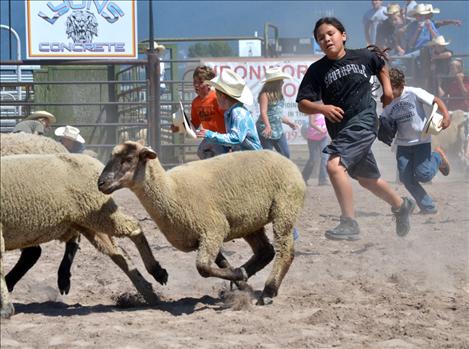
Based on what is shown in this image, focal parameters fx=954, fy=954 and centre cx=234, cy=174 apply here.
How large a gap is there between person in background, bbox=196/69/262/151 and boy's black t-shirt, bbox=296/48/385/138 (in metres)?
0.53

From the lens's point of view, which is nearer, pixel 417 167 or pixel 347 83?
pixel 347 83

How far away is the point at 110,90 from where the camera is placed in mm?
15242

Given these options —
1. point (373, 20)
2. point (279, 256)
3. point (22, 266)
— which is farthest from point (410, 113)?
point (373, 20)

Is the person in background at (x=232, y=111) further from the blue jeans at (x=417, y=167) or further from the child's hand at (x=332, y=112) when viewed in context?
the blue jeans at (x=417, y=167)

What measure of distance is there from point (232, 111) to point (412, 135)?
10.2ft

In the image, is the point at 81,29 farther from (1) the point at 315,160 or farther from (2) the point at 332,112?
(2) the point at 332,112

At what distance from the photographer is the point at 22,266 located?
22.2ft

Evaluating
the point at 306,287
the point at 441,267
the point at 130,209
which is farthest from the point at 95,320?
the point at 130,209

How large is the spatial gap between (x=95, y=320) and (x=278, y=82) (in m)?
5.69

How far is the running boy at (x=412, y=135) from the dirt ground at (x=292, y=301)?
45cm

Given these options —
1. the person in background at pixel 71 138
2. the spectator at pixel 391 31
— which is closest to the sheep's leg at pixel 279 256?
the person in background at pixel 71 138

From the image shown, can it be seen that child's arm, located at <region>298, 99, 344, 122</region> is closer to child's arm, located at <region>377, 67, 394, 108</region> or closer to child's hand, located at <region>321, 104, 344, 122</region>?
child's hand, located at <region>321, 104, 344, 122</region>

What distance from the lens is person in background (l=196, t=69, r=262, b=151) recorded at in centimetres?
726

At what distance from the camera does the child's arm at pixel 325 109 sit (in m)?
7.43
